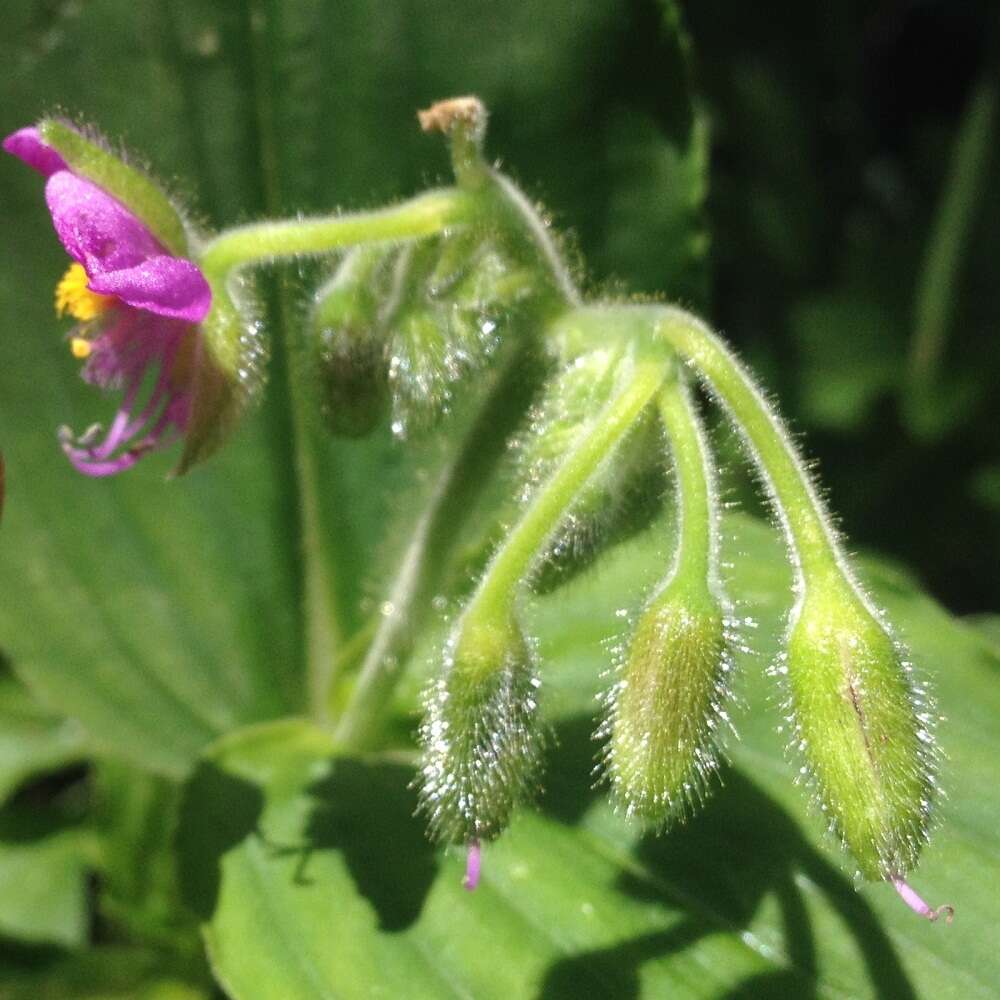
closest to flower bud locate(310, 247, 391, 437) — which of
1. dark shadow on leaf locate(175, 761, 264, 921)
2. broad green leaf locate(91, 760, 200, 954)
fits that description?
dark shadow on leaf locate(175, 761, 264, 921)

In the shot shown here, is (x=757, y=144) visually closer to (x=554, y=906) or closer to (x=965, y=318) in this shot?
(x=965, y=318)

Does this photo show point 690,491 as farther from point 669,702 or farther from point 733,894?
point 733,894

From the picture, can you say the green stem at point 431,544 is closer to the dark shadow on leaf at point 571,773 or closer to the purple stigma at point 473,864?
the dark shadow on leaf at point 571,773

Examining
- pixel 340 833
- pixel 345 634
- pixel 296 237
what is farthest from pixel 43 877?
pixel 296 237

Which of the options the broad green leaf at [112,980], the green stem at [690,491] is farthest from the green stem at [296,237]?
the broad green leaf at [112,980]

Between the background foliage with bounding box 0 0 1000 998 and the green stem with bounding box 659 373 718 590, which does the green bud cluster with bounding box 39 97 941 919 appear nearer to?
the green stem with bounding box 659 373 718 590
